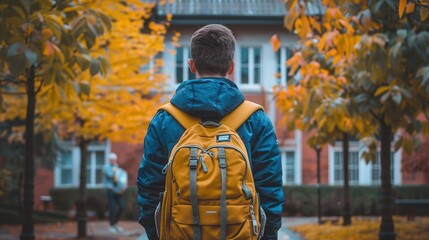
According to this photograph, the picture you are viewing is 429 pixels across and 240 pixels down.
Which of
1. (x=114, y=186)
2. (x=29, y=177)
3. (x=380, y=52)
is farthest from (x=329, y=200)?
(x=380, y=52)

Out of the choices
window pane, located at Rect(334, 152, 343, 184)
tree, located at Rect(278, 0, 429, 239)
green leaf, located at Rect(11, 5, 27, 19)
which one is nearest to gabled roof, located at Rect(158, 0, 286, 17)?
window pane, located at Rect(334, 152, 343, 184)

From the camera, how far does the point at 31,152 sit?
9773mm

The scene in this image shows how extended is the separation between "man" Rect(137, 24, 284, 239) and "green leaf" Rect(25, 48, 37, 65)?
301 cm

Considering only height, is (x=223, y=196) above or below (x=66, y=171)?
above

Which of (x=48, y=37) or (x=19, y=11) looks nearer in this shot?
(x=19, y=11)

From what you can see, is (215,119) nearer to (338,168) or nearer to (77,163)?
(77,163)

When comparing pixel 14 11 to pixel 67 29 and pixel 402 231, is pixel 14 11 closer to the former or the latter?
pixel 67 29

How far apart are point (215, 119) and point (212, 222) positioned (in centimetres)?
52

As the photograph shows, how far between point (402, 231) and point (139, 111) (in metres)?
5.99

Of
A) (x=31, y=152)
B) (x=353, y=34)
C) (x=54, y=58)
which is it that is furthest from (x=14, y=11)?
(x=353, y=34)

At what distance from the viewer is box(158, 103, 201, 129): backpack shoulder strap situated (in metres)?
3.69

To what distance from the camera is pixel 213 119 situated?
145 inches

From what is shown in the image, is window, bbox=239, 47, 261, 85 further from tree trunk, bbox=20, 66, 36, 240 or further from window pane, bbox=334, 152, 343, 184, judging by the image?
tree trunk, bbox=20, 66, 36, 240

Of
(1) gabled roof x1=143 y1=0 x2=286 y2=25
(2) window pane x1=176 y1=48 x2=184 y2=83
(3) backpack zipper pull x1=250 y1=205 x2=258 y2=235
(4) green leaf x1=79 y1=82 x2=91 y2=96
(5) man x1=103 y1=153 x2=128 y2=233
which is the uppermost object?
(1) gabled roof x1=143 y1=0 x2=286 y2=25
